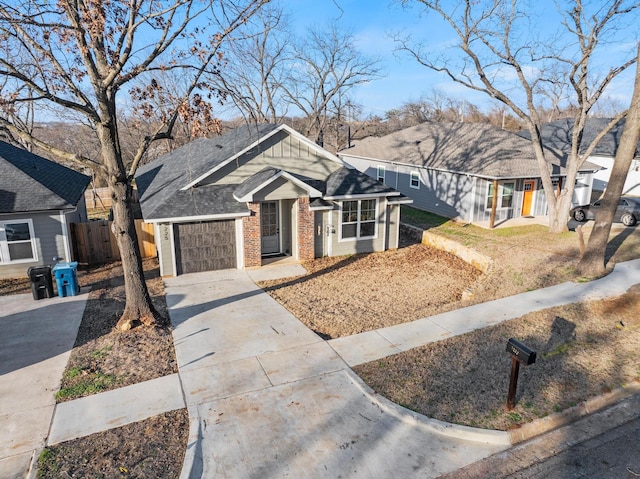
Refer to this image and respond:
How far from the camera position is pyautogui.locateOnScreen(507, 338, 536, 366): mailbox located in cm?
641

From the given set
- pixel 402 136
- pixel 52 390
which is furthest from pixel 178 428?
pixel 402 136

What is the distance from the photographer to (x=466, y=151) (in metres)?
24.0

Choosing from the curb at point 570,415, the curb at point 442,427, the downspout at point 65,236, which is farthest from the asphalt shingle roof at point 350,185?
the curb at point 570,415

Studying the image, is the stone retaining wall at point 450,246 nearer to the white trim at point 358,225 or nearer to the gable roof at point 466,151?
the white trim at point 358,225

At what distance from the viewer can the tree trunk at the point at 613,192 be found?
12305 millimetres

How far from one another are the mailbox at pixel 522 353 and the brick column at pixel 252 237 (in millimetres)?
10410

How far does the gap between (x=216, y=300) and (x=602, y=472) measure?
382 inches

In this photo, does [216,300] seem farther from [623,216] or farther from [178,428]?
[623,216]

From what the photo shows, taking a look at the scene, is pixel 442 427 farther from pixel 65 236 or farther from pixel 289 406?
pixel 65 236

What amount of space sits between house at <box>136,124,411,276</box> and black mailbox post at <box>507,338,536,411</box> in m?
10.2

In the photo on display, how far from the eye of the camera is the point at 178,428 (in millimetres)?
6715

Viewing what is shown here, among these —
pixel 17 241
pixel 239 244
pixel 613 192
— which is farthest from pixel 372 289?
pixel 17 241

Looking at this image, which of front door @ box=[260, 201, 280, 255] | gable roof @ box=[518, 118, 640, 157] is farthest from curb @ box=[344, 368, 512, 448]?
gable roof @ box=[518, 118, 640, 157]

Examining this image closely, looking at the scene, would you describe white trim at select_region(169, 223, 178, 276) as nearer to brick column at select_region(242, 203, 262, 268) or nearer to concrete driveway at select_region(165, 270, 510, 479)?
brick column at select_region(242, 203, 262, 268)
